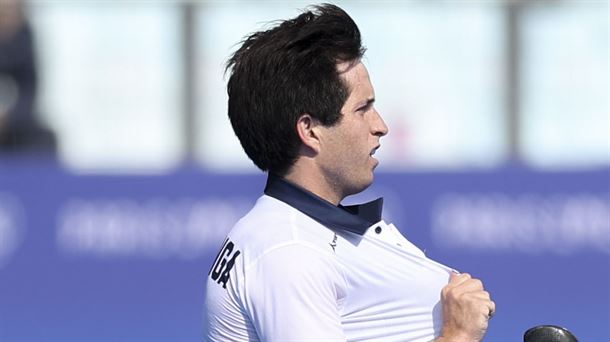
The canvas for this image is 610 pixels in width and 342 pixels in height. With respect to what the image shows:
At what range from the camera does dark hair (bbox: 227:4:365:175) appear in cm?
300

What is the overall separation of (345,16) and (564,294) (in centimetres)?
540

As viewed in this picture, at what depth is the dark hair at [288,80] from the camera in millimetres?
2998

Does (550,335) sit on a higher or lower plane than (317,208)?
lower

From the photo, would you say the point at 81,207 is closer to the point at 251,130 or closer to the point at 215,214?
the point at 215,214

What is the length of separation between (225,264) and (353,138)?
394 mm

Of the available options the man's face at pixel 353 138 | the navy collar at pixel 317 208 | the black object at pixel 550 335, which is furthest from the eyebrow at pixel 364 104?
the black object at pixel 550 335

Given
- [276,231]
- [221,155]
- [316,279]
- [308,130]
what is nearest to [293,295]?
[316,279]

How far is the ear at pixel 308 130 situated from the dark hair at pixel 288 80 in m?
0.01

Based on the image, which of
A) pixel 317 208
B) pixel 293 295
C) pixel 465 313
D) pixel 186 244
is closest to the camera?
pixel 293 295

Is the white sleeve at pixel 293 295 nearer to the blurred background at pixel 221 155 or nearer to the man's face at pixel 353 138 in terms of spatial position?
the man's face at pixel 353 138

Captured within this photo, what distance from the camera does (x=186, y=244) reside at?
8.17m

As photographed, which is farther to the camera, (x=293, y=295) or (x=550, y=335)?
(x=550, y=335)

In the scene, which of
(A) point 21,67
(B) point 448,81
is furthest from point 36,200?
(B) point 448,81

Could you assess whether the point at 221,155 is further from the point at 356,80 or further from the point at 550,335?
the point at 550,335
